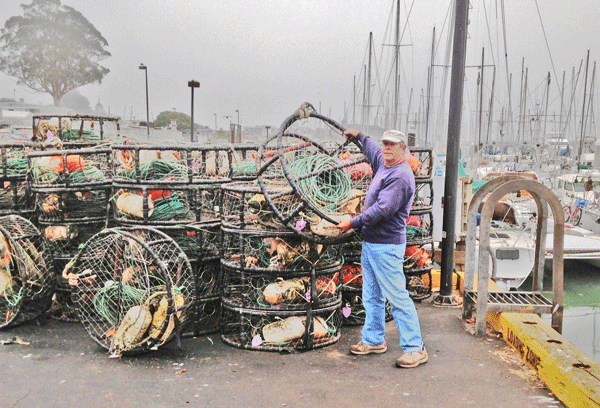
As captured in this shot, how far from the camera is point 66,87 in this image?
50.9 metres

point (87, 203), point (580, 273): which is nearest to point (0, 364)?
point (87, 203)

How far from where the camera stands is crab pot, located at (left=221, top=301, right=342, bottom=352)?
5031 millimetres

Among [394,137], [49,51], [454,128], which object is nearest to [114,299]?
[394,137]

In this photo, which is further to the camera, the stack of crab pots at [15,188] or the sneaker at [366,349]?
the stack of crab pots at [15,188]

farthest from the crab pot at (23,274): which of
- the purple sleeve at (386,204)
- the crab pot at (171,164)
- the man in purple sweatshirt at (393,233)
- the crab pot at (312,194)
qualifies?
the purple sleeve at (386,204)

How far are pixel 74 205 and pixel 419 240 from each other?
162 inches

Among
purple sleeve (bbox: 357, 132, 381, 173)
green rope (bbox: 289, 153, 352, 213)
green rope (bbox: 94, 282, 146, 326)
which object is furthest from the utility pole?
green rope (bbox: 94, 282, 146, 326)

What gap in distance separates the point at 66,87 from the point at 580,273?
47821mm

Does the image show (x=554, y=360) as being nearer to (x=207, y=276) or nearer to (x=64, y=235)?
(x=207, y=276)

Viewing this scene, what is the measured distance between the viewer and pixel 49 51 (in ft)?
165

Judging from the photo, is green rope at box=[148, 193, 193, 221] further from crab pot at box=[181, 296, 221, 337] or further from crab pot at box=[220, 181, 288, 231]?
crab pot at box=[181, 296, 221, 337]

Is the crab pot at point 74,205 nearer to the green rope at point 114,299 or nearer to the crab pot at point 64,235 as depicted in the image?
the crab pot at point 64,235

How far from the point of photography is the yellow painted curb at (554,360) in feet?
12.3

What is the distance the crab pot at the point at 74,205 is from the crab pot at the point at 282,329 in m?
2.16
